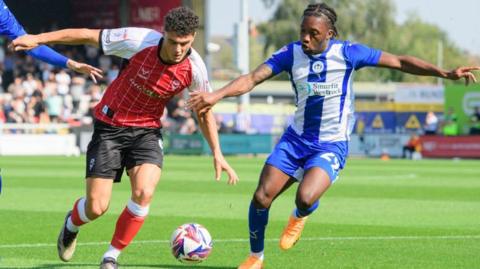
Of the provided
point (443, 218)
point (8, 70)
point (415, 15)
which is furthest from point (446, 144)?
point (415, 15)

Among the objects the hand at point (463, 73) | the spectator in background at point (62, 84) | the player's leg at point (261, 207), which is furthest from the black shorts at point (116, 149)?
the spectator in background at point (62, 84)

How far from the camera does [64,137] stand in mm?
40500

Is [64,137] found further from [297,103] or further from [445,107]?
[297,103]

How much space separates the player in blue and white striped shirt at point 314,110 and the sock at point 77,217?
153 cm

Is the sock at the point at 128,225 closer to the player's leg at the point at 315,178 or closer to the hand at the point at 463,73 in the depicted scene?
the player's leg at the point at 315,178

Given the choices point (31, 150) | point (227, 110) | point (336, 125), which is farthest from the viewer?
point (227, 110)

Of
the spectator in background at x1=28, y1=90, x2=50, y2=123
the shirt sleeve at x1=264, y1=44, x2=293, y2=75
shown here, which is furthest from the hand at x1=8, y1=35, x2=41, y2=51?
the spectator in background at x1=28, y1=90, x2=50, y2=123

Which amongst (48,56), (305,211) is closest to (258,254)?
(305,211)

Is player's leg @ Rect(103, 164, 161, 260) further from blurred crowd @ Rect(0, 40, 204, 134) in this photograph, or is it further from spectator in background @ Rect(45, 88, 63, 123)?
spectator in background @ Rect(45, 88, 63, 123)

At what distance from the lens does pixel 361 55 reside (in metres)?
10.3

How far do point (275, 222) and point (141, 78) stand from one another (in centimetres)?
597

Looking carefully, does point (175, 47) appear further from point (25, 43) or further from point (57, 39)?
point (25, 43)

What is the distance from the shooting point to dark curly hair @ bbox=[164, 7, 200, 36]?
930 centimetres

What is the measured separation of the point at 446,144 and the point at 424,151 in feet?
3.14
